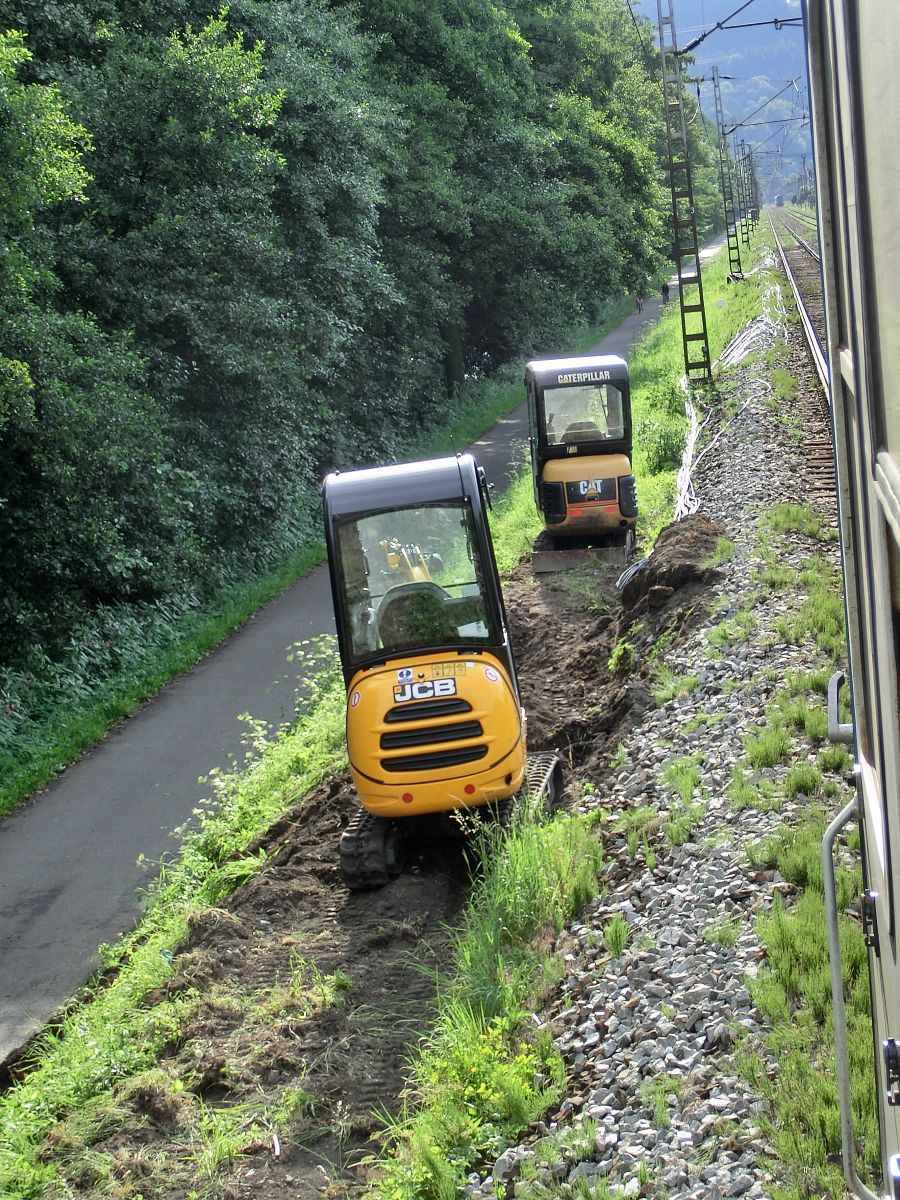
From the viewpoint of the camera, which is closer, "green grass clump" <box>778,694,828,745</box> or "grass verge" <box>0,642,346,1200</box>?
"grass verge" <box>0,642,346,1200</box>

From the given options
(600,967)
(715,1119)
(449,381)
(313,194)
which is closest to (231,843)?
(600,967)

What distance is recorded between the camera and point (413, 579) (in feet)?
31.8

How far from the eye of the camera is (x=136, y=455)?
670 inches

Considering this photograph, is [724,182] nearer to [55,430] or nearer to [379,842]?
[55,430]

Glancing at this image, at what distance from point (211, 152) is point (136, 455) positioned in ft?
16.6

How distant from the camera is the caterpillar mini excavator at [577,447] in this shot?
61.3 feet

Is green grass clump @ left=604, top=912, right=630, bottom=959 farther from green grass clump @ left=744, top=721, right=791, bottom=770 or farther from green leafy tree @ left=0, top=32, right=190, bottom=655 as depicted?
green leafy tree @ left=0, top=32, right=190, bottom=655

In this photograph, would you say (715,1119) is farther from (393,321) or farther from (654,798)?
(393,321)

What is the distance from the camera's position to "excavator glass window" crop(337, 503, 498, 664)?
9.67 metres

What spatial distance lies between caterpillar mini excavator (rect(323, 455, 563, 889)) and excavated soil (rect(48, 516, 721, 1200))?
20.2 inches

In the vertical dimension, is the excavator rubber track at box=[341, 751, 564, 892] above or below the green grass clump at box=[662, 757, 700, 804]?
below

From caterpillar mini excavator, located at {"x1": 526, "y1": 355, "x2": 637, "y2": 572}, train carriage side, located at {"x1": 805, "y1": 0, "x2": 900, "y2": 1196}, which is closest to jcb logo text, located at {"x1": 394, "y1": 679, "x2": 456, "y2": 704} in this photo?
train carriage side, located at {"x1": 805, "y1": 0, "x2": 900, "y2": 1196}

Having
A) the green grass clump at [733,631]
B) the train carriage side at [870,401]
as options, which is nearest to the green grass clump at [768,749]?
the green grass clump at [733,631]

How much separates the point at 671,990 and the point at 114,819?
738 cm
